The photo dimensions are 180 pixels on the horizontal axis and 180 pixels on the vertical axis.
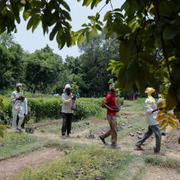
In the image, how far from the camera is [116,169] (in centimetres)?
762

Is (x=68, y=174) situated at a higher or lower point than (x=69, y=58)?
lower

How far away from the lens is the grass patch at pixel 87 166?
6.59m

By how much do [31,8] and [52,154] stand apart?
23.2 feet

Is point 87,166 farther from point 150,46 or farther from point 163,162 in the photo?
point 150,46

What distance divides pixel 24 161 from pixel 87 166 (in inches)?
67.5

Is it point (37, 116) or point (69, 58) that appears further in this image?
point (69, 58)

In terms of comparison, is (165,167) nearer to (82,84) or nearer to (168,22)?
(168,22)

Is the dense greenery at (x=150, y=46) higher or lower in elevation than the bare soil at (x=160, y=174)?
higher

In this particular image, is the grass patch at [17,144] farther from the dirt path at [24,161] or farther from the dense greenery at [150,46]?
the dense greenery at [150,46]

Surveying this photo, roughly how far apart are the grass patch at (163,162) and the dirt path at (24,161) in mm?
1866

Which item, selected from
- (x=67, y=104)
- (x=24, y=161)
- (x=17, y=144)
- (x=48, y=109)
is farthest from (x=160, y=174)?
(x=48, y=109)

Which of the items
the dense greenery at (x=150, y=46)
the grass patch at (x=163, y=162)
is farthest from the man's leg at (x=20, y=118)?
the dense greenery at (x=150, y=46)

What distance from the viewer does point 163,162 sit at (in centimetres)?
857

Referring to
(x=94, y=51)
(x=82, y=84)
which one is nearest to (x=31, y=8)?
(x=82, y=84)
